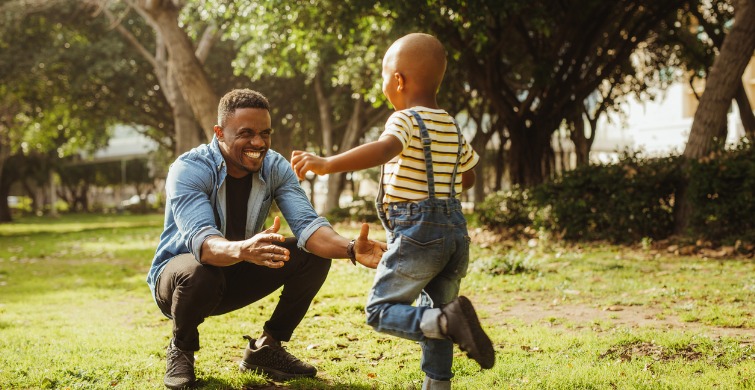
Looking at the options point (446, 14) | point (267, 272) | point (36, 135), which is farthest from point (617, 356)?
point (36, 135)

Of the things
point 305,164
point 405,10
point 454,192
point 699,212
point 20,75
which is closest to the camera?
point 305,164

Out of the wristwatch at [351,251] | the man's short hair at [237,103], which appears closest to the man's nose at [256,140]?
the man's short hair at [237,103]

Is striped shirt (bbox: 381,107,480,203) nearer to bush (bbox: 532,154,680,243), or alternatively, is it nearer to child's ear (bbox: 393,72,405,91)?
child's ear (bbox: 393,72,405,91)

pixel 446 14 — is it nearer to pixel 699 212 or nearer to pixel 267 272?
pixel 699 212

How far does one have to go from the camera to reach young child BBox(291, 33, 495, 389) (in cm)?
315

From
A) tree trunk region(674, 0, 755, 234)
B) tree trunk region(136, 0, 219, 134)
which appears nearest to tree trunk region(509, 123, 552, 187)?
tree trunk region(674, 0, 755, 234)

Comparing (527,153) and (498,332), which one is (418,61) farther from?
(527,153)

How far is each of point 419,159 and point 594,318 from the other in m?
3.35

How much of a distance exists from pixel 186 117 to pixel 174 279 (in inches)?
513

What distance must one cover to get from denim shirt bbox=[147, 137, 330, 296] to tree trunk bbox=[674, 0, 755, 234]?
812 cm

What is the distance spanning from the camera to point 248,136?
163 inches

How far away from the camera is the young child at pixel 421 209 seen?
3.15 metres

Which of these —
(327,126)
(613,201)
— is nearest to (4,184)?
(327,126)

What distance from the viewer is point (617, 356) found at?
4.61 meters
